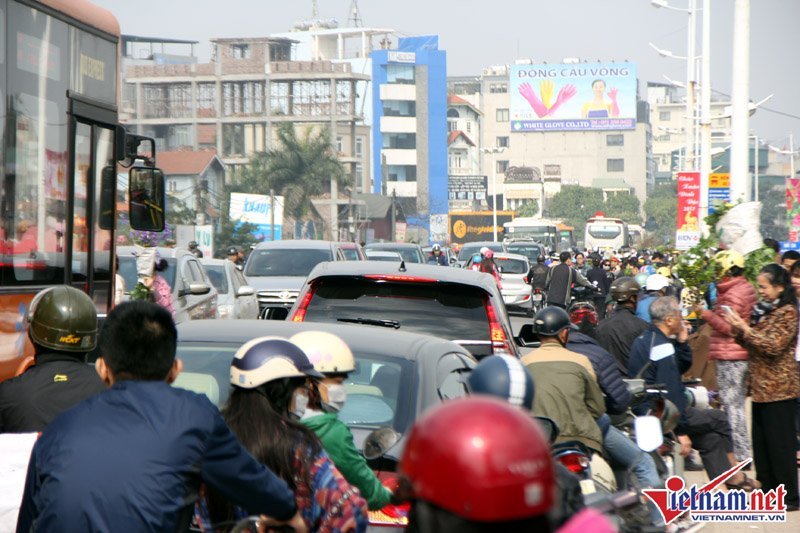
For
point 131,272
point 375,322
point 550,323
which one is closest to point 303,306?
point 375,322

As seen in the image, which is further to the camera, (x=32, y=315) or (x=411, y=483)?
(x=32, y=315)

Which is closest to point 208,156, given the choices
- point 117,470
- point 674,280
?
point 674,280

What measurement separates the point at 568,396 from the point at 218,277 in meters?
15.8

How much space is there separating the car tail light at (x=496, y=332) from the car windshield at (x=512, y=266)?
26299 mm

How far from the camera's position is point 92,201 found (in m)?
9.50

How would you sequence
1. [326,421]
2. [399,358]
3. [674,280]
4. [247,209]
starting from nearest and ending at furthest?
[326,421] < [399,358] < [674,280] < [247,209]

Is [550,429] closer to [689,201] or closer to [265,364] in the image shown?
[265,364]

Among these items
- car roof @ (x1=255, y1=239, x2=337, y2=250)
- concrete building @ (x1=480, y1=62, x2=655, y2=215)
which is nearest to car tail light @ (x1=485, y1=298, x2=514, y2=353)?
car roof @ (x1=255, y1=239, x2=337, y2=250)

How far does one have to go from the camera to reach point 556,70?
6949 inches

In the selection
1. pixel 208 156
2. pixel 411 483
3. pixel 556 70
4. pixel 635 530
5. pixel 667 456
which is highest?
pixel 556 70

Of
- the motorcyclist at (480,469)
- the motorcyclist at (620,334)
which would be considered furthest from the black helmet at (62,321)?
the motorcyclist at (620,334)

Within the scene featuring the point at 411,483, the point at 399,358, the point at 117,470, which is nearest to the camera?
the point at 411,483

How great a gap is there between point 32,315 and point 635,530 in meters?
2.32

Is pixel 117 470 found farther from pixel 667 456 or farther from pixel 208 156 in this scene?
pixel 208 156
